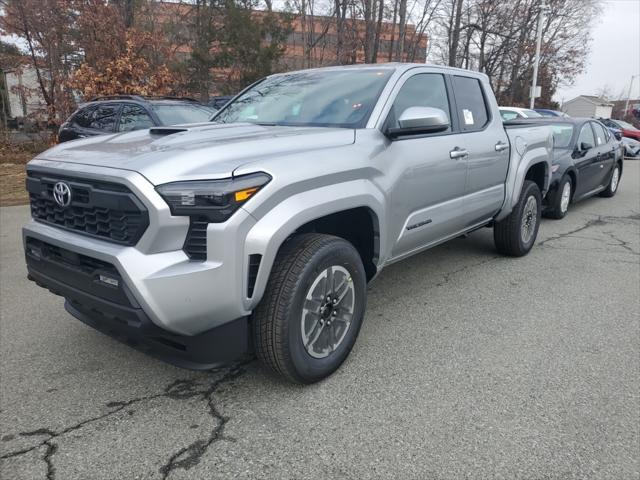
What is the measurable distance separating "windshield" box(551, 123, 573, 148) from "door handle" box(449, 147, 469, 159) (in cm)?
482

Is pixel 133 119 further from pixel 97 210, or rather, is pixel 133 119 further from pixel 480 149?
pixel 97 210

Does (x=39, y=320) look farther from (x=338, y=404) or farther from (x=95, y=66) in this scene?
(x=95, y=66)

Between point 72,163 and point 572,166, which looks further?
point 572,166

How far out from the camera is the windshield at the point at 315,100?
11.4 ft

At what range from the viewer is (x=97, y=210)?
251cm

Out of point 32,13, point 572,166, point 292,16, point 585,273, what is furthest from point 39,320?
point 292,16

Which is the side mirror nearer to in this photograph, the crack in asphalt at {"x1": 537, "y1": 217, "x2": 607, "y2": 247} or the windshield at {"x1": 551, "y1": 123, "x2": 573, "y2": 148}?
the crack in asphalt at {"x1": 537, "y1": 217, "x2": 607, "y2": 247}

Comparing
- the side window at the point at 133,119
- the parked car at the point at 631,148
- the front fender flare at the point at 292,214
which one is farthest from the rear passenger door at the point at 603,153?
the parked car at the point at 631,148

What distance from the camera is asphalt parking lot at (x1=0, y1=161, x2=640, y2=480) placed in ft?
7.68

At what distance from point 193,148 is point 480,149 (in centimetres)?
276

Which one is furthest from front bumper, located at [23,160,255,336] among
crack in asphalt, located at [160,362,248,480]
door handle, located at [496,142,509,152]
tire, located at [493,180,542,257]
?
tire, located at [493,180,542,257]

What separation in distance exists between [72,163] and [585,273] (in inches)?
191

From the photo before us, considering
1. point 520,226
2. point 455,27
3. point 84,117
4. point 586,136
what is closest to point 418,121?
point 520,226

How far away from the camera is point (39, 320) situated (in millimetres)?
3996
